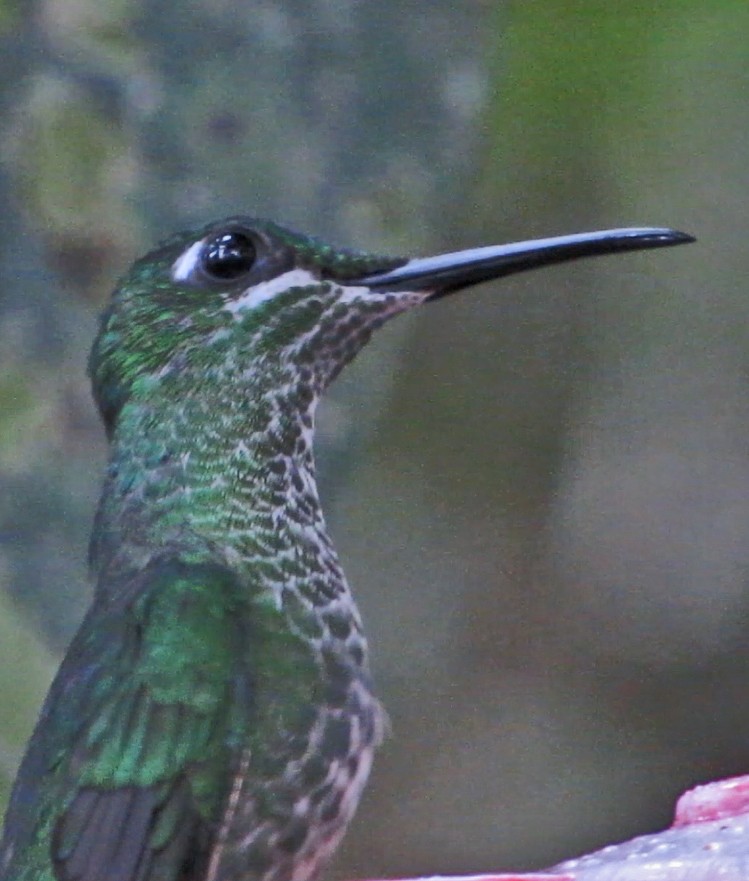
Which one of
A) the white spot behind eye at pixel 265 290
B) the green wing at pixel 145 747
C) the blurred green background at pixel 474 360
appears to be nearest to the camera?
the green wing at pixel 145 747

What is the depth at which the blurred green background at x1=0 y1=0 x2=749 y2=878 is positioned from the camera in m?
1.10

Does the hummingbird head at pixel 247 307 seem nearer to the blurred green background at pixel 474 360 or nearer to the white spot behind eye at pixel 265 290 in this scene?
the white spot behind eye at pixel 265 290

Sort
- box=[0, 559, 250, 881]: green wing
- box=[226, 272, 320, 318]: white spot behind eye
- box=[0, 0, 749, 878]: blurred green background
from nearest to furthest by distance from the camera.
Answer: box=[0, 559, 250, 881]: green wing < box=[226, 272, 320, 318]: white spot behind eye < box=[0, 0, 749, 878]: blurred green background

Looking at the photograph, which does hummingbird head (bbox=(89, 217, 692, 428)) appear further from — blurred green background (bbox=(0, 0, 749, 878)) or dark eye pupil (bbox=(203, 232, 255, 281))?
blurred green background (bbox=(0, 0, 749, 878))

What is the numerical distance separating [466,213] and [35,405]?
0.43m

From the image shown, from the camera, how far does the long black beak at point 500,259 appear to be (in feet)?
3.29

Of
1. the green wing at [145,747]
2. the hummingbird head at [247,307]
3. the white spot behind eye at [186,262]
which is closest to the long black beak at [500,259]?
the hummingbird head at [247,307]

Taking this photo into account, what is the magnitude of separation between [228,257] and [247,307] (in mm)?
42

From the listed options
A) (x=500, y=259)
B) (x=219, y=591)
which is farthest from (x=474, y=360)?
(x=219, y=591)

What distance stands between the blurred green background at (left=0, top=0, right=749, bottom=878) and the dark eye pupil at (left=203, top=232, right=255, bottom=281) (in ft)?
0.48

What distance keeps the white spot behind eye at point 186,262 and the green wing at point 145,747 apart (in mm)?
234

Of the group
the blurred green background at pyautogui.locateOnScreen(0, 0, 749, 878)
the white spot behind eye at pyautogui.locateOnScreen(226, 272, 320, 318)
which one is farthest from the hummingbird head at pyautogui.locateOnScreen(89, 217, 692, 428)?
the blurred green background at pyautogui.locateOnScreen(0, 0, 749, 878)

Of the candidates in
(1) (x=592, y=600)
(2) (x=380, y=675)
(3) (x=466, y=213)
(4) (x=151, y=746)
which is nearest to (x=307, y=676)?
(4) (x=151, y=746)

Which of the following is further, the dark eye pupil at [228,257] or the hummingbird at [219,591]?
the dark eye pupil at [228,257]
